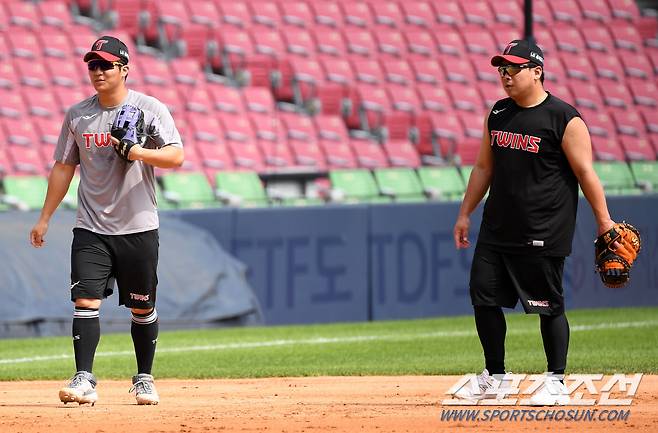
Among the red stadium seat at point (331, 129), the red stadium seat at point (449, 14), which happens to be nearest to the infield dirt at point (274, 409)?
the red stadium seat at point (331, 129)

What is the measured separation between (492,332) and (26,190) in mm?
8805

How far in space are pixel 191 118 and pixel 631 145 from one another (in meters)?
8.28

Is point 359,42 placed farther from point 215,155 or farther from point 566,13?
point 566,13

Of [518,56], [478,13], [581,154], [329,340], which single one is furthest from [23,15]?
[581,154]

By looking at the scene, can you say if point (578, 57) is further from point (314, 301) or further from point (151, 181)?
point (151, 181)

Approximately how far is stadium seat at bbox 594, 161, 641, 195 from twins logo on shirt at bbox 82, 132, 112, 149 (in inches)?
401

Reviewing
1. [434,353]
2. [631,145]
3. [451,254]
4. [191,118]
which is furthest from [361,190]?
[631,145]

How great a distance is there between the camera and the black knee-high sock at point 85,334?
697 cm

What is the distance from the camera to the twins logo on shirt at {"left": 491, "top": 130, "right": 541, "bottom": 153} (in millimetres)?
6617

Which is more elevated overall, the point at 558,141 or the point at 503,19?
the point at 503,19

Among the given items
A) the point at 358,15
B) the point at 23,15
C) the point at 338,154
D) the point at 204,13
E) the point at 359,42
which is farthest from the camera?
the point at 358,15

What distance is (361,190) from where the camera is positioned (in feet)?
53.1

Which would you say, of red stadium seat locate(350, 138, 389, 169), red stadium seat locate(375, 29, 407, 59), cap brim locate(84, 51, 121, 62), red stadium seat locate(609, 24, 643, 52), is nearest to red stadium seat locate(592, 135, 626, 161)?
red stadium seat locate(609, 24, 643, 52)

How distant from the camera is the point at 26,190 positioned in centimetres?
1454
